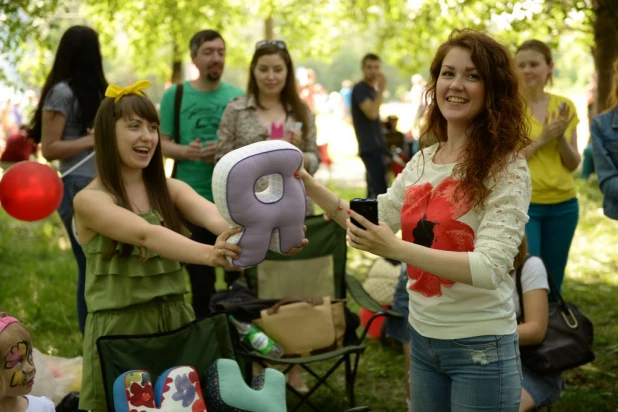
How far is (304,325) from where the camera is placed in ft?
12.6

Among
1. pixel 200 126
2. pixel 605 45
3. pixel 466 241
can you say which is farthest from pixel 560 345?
pixel 605 45

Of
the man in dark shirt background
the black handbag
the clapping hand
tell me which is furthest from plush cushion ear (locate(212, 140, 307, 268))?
the man in dark shirt background

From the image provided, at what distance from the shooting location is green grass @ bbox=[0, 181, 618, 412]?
422cm

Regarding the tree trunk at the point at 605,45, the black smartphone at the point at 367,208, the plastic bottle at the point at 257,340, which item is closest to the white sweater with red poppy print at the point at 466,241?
the black smartphone at the point at 367,208

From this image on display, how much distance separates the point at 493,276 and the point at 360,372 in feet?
8.80

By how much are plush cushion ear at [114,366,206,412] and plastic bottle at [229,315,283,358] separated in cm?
87

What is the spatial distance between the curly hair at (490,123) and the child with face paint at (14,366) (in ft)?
4.53

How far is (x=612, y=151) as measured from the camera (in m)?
3.62

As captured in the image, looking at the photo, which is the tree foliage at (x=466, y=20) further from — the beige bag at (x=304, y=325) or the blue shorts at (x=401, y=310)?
the beige bag at (x=304, y=325)

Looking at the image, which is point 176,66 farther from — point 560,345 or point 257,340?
point 560,345

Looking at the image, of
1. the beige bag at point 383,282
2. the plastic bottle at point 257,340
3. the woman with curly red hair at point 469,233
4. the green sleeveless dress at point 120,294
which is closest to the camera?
the woman with curly red hair at point 469,233

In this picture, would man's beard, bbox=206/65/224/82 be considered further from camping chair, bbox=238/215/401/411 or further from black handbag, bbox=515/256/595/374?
black handbag, bbox=515/256/595/374

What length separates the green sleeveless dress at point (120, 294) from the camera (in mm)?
2770

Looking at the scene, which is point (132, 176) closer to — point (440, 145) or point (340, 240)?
point (440, 145)
